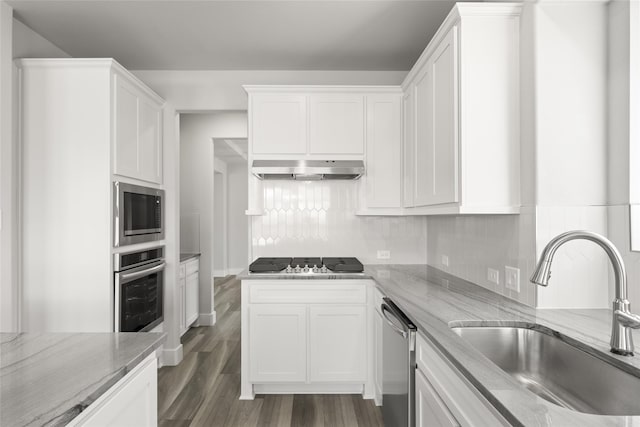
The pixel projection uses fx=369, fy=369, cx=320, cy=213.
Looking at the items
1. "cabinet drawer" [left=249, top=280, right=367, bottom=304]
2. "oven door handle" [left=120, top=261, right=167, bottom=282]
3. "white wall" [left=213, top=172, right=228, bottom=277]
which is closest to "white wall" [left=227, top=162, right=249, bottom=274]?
"white wall" [left=213, top=172, right=228, bottom=277]

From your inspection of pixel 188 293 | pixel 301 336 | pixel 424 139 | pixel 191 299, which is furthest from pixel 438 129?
pixel 191 299

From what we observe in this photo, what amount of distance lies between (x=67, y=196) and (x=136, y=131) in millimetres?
718

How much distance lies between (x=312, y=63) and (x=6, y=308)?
2.95 meters

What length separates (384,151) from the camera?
10.4 feet

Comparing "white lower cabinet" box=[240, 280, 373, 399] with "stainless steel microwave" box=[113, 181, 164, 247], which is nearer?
"stainless steel microwave" box=[113, 181, 164, 247]

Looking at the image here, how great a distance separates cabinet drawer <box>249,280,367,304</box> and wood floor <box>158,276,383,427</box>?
0.73 m

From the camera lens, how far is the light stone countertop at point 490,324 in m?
0.84

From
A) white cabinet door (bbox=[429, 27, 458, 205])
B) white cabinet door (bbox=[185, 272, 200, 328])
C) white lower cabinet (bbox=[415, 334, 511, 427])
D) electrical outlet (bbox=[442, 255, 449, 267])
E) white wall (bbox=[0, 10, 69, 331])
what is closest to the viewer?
white lower cabinet (bbox=[415, 334, 511, 427])

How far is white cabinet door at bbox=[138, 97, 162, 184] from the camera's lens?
9.86 feet

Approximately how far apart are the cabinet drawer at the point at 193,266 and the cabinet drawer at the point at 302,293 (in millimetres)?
1714

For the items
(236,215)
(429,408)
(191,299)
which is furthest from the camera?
(236,215)

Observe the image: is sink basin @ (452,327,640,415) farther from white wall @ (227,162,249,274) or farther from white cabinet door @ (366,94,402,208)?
white wall @ (227,162,249,274)

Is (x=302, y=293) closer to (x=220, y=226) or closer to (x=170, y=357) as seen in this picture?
(x=170, y=357)

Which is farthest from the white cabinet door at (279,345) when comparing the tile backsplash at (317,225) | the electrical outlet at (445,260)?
the electrical outlet at (445,260)
